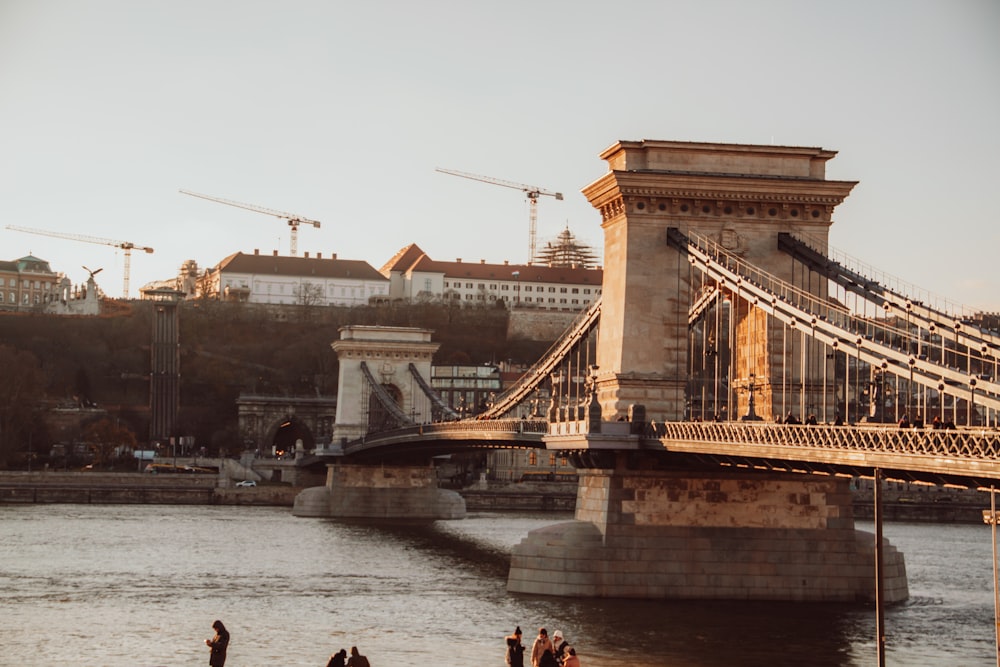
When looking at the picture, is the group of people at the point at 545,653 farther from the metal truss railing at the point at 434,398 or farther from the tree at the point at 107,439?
the tree at the point at 107,439

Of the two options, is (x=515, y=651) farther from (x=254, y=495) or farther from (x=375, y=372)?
(x=254, y=495)

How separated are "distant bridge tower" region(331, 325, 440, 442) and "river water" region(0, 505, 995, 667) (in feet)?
119

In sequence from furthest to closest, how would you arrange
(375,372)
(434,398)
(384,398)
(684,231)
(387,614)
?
1. (375,372)
2. (384,398)
3. (434,398)
4. (684,231)
5. (387,614)

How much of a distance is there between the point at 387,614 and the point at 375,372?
62289mm

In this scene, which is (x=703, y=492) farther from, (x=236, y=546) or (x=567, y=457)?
(x=236, y=546)

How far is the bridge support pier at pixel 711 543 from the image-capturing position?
4100 cm

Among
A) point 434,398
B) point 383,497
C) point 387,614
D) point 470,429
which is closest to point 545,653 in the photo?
point 387,614

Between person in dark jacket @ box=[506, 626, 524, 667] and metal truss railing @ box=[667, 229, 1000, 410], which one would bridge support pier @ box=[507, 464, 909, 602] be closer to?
metal truss railing @ box=[667, 229, 1000, 410]

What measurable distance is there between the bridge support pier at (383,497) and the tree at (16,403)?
35.2 meters

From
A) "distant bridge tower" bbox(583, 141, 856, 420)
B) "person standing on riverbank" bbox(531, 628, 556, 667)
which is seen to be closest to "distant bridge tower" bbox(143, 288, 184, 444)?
"distant bridge tower" bbox(583, 141, 856, 420)

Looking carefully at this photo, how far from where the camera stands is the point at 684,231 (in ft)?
146

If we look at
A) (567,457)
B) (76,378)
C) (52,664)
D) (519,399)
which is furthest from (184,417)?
(52,664)

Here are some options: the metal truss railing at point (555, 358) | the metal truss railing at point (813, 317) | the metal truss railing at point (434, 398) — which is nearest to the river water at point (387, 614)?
the metal truss railing at point (555, 358)

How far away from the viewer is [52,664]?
32969 millimetres
